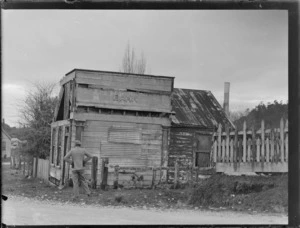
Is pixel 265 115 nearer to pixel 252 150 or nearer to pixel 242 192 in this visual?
pixel 252 150

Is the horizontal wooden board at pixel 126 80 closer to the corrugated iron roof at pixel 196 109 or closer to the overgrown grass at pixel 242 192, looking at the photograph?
the corrugated iron roof at pixel 196 109

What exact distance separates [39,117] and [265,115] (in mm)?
4296

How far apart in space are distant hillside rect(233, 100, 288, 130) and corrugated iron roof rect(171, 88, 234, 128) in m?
0.28

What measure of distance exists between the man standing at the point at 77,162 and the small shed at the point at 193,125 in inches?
64.8

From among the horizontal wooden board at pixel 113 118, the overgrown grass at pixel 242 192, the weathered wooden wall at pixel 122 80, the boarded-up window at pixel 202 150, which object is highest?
the weathered wooden wall at pixel 122 80

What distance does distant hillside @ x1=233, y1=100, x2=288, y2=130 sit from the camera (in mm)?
6633

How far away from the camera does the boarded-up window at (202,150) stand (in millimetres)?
8312

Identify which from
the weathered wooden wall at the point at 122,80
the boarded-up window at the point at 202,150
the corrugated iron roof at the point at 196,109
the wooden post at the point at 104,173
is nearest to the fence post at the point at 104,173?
the wooden post at the point at 104,173

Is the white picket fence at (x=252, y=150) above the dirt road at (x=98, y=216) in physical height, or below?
above

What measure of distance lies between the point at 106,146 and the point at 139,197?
3.51 feet

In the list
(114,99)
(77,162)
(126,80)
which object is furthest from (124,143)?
(126,80)

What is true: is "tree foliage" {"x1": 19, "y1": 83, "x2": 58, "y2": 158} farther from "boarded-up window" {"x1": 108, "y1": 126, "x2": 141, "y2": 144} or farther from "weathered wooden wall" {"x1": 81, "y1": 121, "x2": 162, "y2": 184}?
"boarded-up window" {"x1": 108, "y1": 126, "x2": 141, "y2": 144}

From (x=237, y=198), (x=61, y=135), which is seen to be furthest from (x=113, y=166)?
(x=237, y=198)

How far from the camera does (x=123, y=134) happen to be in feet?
24.7
